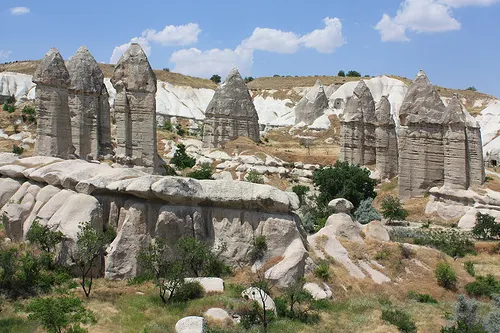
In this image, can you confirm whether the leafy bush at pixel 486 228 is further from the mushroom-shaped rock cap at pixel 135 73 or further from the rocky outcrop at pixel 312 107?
the rocky outcrop at pixel 312 107

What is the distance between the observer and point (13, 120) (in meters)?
48.8

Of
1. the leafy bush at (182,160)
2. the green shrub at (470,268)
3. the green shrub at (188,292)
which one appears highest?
the leafy bush at (182,160)

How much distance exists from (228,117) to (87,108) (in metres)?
15.5

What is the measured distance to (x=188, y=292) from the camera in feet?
46.6

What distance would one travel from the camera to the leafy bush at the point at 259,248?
1655cm

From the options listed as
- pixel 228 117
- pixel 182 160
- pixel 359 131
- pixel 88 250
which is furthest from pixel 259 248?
pixel 228 117

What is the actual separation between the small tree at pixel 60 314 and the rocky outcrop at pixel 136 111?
1588 centimetres

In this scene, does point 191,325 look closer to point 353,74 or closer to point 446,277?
point 446,277

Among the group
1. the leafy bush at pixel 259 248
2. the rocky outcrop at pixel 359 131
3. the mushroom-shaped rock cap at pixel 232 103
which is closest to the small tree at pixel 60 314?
the leafy bush at pixel 259 248

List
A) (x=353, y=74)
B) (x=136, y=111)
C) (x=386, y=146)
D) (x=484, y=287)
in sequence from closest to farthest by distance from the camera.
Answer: (x=484, y=287) → (x=136, y=111) → (x=386, y=146) → (x=353, y=74)

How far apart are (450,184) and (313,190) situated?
10.5 m

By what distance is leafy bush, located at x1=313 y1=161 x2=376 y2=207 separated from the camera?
2986 centimetres

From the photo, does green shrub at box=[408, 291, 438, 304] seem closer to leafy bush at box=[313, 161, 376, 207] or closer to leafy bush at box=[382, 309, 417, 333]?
leafy bush at box=[382, 309, 417, 333]

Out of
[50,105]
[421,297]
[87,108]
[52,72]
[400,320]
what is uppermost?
[52,72]
